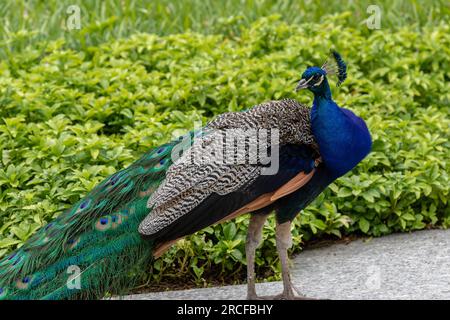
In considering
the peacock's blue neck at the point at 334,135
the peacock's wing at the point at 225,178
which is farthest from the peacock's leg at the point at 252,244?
the peacock's blue neck at the point at 334,135

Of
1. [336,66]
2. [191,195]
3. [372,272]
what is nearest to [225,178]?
[191,195]

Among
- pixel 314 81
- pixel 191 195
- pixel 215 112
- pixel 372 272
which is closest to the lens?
pixel 191 195

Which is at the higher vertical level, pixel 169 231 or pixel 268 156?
pixel 268 156

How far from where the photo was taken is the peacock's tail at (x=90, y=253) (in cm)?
350

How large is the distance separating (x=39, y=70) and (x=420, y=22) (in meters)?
3.13

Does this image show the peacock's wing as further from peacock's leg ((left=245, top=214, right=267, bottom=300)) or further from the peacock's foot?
the peacock's foot

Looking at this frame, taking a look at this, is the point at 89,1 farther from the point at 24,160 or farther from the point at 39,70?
the point at 24,160

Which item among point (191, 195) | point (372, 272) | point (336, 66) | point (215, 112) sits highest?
point (336, 66)

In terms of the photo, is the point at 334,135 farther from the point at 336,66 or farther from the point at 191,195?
the point at 191,195

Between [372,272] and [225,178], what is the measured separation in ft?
3.37

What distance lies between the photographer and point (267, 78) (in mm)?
5793

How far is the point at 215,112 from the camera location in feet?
18.2

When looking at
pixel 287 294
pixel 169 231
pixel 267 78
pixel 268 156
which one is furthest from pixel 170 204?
pixel 267 78

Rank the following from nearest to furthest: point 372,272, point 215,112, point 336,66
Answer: point 336,66, point 372,272, point 215,112
